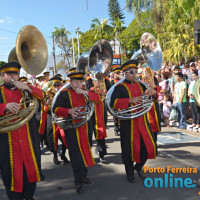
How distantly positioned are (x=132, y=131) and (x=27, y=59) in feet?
6.52

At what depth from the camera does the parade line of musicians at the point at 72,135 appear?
3.35 m

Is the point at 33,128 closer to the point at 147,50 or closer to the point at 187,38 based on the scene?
the point at 147,50

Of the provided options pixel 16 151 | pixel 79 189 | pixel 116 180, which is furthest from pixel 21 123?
pixel 116 180

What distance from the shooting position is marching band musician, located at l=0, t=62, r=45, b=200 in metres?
3.33

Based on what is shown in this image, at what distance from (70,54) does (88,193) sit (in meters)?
49.0

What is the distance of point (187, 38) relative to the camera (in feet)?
56.1

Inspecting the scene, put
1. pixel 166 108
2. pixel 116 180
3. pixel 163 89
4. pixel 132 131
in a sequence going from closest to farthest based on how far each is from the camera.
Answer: pixel 132 131 → pixel 116 180 → pixel 166 108 → pixel 163 89

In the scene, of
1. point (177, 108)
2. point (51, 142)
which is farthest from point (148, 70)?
point (177, 108)

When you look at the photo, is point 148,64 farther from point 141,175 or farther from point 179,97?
point 179,97

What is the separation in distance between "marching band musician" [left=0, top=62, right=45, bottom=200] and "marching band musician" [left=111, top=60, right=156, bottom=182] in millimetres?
1382

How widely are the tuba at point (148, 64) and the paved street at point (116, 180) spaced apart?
3.64ft

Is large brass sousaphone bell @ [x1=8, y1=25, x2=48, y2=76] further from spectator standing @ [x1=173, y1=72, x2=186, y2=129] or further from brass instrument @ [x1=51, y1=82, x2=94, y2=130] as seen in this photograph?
spectator standing @ [x1=173, y1=72, x2=186, y2=129]

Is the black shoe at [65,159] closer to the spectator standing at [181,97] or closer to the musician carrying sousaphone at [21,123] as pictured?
the musician carrying sousaphone at [21,123]

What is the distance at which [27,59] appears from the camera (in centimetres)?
334
